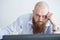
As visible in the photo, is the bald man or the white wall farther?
the white wall

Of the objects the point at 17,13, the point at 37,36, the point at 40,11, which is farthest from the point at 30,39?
the point at 17,13

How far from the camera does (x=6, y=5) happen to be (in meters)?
2.52

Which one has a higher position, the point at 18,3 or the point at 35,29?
the point at 18,3

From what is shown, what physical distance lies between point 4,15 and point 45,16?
159 centimetres

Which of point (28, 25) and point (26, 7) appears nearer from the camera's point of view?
point (28, 25)

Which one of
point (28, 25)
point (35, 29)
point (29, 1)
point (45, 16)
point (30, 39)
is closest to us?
point (30, 39)

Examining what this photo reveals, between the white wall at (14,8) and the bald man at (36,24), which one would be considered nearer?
the bald man at (36,24)

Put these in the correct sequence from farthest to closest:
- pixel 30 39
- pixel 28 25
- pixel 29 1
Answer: pixel 29 1, pixel 28 25, pixel 30 39

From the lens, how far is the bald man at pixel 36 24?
108 centimetres

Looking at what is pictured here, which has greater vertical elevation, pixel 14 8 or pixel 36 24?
pixel 14 8

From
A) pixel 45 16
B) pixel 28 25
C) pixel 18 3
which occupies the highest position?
pixel 18 3

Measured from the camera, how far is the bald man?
1078 millimetres

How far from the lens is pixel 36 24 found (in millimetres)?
1118

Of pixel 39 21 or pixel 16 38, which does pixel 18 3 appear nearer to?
pixel 39 21
